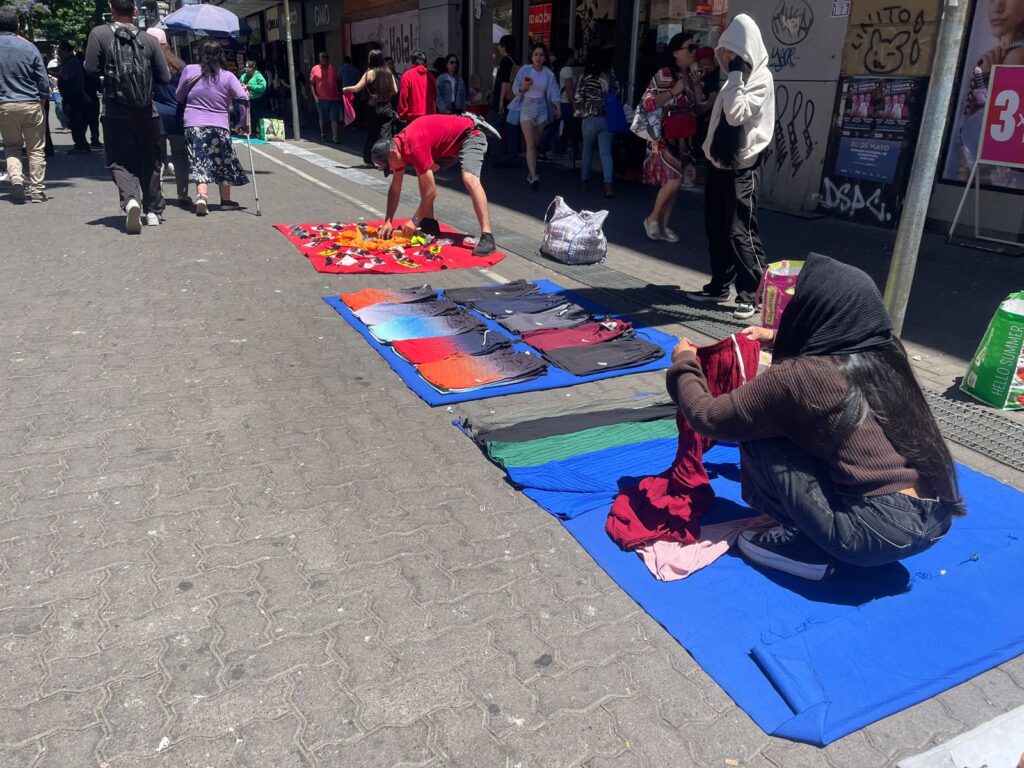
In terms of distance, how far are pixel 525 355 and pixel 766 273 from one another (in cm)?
167

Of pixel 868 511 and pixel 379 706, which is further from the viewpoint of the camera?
pixel 868 511

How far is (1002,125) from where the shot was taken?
7.76 m

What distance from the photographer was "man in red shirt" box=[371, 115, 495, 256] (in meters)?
7.64

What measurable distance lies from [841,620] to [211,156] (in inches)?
339

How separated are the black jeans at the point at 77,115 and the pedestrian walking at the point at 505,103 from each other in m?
7.23

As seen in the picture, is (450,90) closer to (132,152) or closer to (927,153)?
(132,152)

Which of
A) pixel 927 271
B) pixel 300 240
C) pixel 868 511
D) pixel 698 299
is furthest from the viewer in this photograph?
pixel 300 240

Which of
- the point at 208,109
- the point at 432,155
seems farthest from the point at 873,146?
the point at 208,109

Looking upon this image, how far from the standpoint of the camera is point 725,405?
2838mm

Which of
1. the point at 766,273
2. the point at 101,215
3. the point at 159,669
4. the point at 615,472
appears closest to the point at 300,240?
the point at 101,215

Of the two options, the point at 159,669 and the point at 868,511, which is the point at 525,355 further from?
the point at 159,669

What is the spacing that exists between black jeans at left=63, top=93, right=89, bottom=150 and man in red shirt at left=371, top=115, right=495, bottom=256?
29.7 ft

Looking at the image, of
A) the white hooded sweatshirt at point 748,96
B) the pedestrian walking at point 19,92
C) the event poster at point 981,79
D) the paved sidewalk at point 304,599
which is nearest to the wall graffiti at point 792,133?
the event poster at point 981,79

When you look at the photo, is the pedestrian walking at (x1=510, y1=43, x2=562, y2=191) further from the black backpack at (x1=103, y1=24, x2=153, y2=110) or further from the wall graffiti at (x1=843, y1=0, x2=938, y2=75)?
the black backpack at (x1=103, y1=24, x2=153, y2=110)
